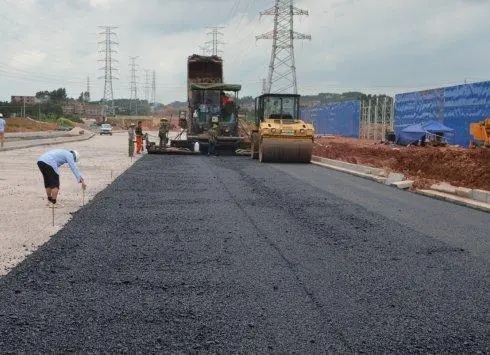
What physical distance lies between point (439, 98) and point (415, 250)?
72.8ft

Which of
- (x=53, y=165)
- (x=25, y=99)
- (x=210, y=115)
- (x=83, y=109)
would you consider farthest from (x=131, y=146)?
(x=83, y=109)

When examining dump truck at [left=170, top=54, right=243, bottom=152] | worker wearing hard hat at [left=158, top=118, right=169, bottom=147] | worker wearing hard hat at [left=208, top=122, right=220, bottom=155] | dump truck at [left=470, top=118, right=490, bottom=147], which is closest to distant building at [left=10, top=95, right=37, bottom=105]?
worker wearing hard hat at [left=158, top=118, right=169, bottom=147]

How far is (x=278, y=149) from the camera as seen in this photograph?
65.8ft

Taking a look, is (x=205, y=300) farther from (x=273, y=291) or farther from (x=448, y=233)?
(x=448, y=233)

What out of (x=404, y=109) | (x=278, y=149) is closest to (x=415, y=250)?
(x=278, y=149)

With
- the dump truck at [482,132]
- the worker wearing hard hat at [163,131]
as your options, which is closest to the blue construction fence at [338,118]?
the worker wearing hard hat at [163,131]

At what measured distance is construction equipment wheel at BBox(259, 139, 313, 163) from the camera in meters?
20.0

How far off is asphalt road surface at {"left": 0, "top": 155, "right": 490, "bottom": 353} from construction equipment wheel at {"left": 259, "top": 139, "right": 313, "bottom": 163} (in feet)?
33.9

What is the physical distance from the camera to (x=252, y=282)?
5.20 metres

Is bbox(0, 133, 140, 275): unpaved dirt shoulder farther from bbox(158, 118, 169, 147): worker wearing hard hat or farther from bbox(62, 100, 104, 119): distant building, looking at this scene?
bbox(62, 100, 104, 119): distant building

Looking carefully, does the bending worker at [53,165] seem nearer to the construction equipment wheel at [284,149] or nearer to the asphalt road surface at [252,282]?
the asphalt road surface at [252,282]

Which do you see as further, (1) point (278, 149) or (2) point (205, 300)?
(1) point (278, 149)

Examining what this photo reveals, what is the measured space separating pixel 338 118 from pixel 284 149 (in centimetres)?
2139

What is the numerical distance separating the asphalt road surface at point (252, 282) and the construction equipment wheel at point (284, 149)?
10.3 meters
